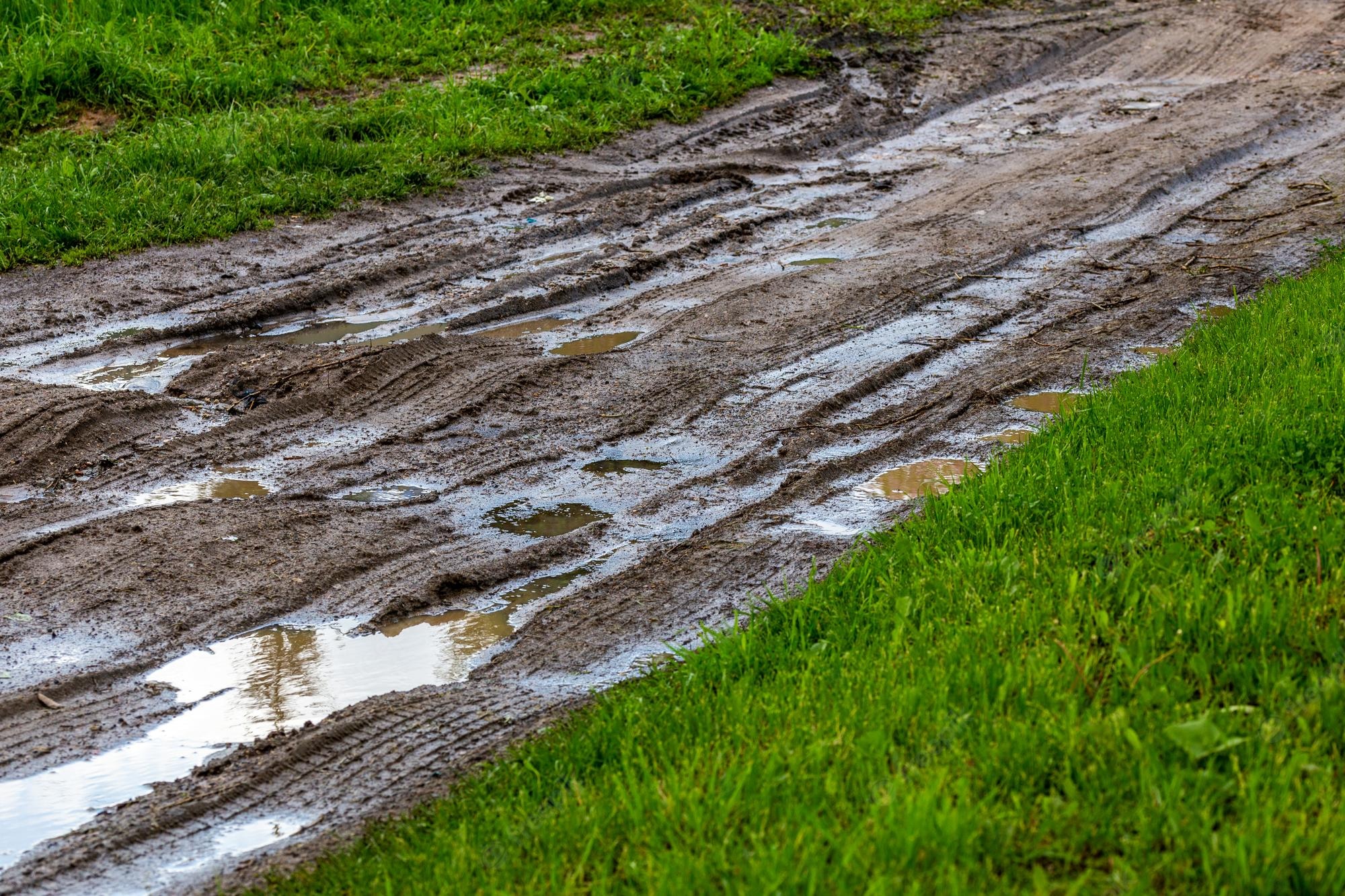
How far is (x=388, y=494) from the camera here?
6.07 meters

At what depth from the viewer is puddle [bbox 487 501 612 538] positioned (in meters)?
5.79

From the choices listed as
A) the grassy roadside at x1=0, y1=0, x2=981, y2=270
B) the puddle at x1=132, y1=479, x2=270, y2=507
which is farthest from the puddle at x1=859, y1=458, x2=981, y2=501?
the grassy roadside at x1=0, y1=0, x2=981, y2=270

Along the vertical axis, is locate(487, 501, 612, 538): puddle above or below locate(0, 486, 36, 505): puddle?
below

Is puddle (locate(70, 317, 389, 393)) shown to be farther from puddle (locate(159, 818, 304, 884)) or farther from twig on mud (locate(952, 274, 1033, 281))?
puddle (locate(159, 818, 304, 884))

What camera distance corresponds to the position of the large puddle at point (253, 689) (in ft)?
13.0

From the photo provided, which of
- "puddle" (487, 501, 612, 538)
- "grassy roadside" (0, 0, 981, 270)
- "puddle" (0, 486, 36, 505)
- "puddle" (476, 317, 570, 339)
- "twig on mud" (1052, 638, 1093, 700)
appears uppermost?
"grassy roadside" (0, 0, 981, 270)

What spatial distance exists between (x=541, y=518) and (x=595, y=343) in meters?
2.43

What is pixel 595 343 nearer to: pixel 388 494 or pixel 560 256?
pixel 560 256

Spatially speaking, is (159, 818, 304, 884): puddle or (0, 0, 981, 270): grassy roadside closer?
(159, 818, 304, 884): puddle

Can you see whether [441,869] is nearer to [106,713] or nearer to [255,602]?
[106,713]

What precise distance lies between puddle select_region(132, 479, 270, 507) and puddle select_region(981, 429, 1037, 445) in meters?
3.58

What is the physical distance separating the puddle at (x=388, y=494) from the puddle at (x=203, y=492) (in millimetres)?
422

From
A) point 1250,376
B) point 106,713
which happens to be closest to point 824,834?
point 106,713

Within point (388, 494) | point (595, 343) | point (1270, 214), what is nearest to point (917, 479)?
point (388, 494)
